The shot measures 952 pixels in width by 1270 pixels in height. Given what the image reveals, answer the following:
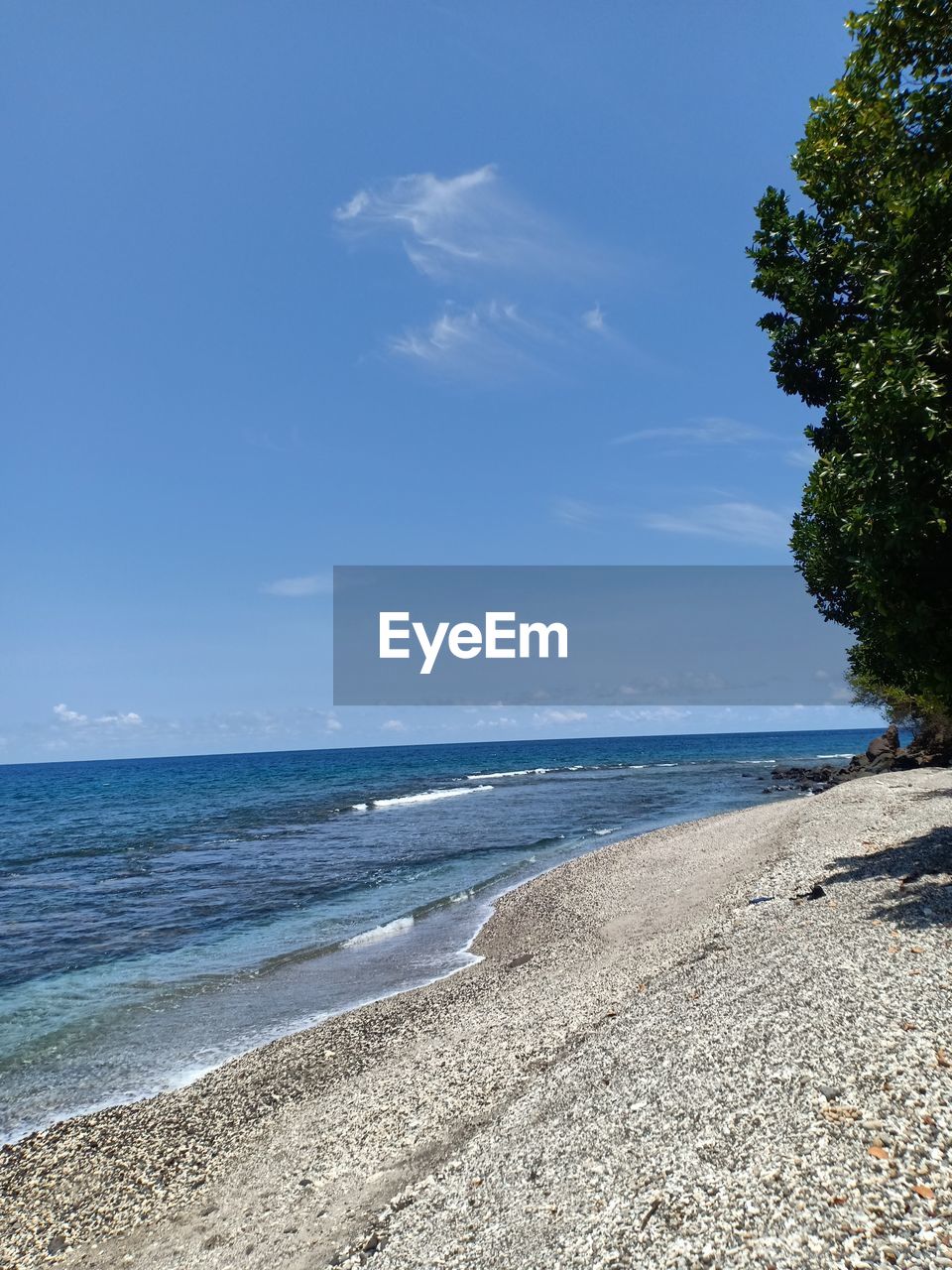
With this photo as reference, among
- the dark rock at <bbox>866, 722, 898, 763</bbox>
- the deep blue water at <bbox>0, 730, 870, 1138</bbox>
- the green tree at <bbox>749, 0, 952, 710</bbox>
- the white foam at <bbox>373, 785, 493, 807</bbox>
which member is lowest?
the white foam at <bbox>373, 785, 493, 807</bbox>

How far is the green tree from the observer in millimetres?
11312

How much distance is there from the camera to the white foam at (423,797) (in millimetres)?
62569

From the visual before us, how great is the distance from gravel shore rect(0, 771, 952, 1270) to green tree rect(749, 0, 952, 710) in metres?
5.42

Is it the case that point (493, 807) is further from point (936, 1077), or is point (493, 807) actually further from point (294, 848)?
point (936, 1077)

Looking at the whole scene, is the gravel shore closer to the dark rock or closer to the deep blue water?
the deep blue water

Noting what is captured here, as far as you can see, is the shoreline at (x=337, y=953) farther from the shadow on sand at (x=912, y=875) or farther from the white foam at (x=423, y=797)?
the white foam at (x=423, y=797)

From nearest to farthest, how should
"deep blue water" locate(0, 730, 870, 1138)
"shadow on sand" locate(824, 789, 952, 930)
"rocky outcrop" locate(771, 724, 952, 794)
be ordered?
"shadow on sand" locate(824, 789, 952, 930), "deep blue water" locate(0, 730, 870, 1138), "rocky outcrop" locate(771, 724, 952, 794)

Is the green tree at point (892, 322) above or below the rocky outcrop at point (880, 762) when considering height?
above

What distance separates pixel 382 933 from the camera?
2048 centimetres

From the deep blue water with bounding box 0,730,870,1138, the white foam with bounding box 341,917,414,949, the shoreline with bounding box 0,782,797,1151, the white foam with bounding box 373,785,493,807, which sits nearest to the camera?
the shoreline with bounding box 0,782,797,1151

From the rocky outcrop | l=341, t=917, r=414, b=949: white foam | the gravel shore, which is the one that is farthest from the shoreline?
the rocky outcrop

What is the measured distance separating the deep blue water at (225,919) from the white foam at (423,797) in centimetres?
352

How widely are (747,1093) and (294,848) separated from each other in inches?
1339

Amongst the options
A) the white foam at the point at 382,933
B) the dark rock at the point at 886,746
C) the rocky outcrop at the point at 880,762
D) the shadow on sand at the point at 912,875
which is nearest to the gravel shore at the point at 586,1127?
the shadow on sand at the point at 912,875
